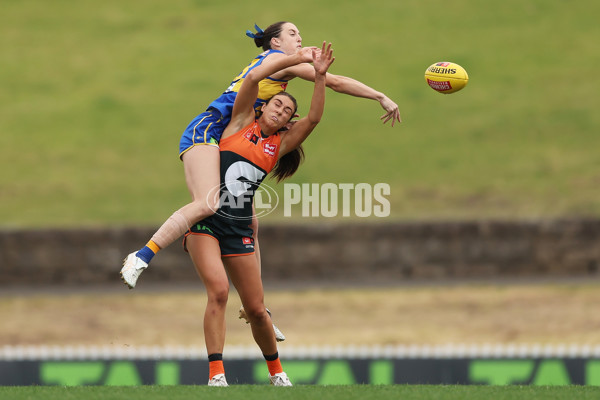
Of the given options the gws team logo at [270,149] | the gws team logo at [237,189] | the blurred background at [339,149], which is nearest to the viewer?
the gws team logo at [237,189]

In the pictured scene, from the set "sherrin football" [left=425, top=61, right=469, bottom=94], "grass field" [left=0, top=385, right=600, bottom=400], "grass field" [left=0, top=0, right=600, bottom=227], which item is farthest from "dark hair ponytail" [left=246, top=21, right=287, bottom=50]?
"grass field" [left=0, top=0, right=600, bottom=227]

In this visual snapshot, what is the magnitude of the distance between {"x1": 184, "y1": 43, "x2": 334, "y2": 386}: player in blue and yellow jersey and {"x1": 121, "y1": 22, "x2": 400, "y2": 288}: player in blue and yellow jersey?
0.42 feet

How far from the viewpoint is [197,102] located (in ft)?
96.3

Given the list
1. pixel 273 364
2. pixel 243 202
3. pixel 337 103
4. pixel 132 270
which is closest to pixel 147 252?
pixel 132 270

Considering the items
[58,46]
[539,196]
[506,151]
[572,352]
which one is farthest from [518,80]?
[572,352]

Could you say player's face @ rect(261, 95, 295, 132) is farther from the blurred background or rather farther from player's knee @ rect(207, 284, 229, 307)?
the blurred background

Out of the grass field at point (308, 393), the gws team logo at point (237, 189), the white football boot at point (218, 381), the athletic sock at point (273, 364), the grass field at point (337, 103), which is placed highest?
the grass field at point (337, 103)

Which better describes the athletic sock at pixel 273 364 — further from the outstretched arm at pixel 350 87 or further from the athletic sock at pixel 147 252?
the outstretched arm at pixel 350 87

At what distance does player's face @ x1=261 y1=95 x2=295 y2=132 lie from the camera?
26.1 ft

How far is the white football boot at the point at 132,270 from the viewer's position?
7.45 m

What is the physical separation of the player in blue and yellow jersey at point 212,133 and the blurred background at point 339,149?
9.29m

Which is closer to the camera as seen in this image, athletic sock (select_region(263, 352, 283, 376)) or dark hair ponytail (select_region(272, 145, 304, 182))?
athletic sock (select_region(263, 352, 283, 376))

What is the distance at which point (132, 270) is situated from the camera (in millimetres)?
7473

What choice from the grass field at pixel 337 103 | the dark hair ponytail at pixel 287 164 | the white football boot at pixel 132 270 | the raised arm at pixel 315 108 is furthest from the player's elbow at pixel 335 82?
the grass field at pixel 337 103
